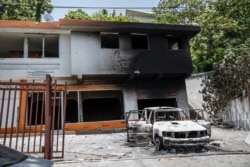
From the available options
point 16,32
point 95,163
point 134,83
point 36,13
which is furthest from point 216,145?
point 36,13

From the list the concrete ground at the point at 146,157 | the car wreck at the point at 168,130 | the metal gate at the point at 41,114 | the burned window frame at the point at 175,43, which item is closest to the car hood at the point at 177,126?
the car wreck at the point at 168,130

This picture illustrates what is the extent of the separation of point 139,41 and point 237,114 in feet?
26.0

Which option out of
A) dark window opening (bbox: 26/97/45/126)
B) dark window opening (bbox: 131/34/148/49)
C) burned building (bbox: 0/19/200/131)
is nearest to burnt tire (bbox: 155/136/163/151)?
dark window opening (bbox: 26/97/45/126)

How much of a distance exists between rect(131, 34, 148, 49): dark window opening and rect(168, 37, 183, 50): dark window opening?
1.83m

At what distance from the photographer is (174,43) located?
20.9 m

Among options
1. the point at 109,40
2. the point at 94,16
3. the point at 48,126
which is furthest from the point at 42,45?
the point at 94,16

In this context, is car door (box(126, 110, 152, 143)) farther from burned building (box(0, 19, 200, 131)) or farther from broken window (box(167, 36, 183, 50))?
broken window (box(167, 36, 183, 50))

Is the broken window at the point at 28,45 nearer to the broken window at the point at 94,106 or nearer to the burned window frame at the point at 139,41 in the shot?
the broken window at the point at 94,106

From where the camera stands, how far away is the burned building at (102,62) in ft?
57.5

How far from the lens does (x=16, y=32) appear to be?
690 inches

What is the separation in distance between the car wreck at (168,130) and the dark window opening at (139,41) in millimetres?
8476

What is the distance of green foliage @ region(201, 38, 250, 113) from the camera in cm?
1694

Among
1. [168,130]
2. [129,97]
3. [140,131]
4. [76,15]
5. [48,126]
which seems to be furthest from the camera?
[76,15]

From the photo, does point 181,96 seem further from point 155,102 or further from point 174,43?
point 174,43
